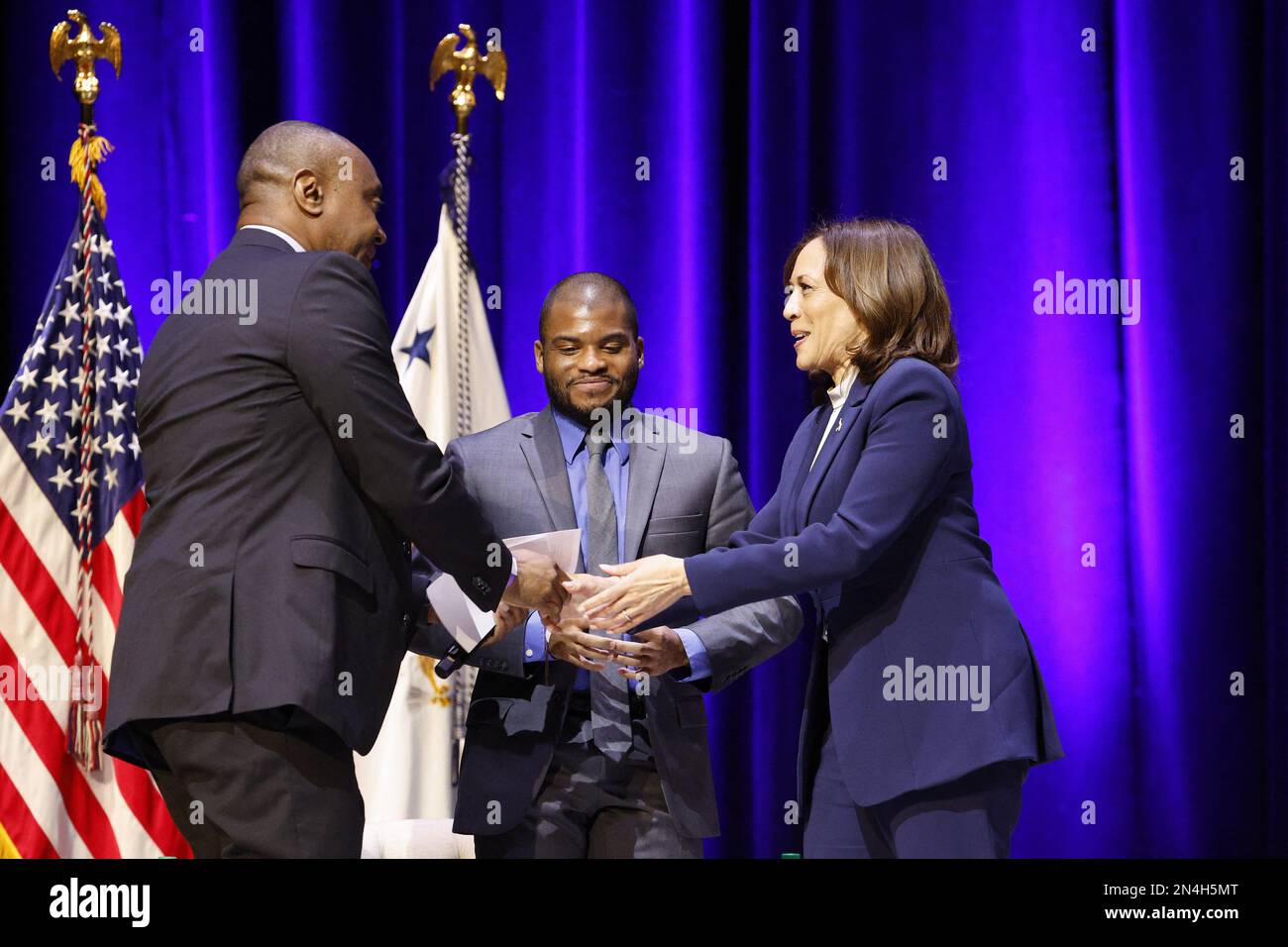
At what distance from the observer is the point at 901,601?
2.43 meters

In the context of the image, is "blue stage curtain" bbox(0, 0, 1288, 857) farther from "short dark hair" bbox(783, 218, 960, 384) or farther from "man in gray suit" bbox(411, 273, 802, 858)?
"short dark hair" bbox(783, 218, 960, 384)

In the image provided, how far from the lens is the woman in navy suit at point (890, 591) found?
7.68 feet

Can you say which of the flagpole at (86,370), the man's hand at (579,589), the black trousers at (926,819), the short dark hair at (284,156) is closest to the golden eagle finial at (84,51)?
the flagpole at (86,370)

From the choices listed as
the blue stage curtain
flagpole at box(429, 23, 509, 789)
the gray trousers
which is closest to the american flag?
the blue stage curtain

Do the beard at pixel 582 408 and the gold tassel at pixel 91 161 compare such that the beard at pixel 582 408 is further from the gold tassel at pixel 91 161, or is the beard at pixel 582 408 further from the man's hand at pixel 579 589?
the gold tassel at pixel 91 161

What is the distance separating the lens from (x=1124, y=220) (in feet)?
14.5

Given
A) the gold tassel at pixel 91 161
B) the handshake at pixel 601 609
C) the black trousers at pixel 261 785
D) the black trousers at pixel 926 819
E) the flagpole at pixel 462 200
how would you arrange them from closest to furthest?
the black trousers at pixel 261 785 → the black trousers at pixel 926 819 → the handshake at pixel 601 609 → the gold tassel at pixel 91 161 → the flagpole at pixel 462 200

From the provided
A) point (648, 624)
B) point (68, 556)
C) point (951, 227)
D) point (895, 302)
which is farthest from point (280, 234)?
point (951, 227)

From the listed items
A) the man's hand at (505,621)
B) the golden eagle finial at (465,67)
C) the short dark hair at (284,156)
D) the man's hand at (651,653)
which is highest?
the golden eagle finial at (465,67)

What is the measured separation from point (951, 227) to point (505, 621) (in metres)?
2.42

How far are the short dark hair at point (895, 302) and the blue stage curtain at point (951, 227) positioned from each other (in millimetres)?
1774

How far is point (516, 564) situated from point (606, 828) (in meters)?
0.53

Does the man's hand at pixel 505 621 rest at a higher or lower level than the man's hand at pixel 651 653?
higher
